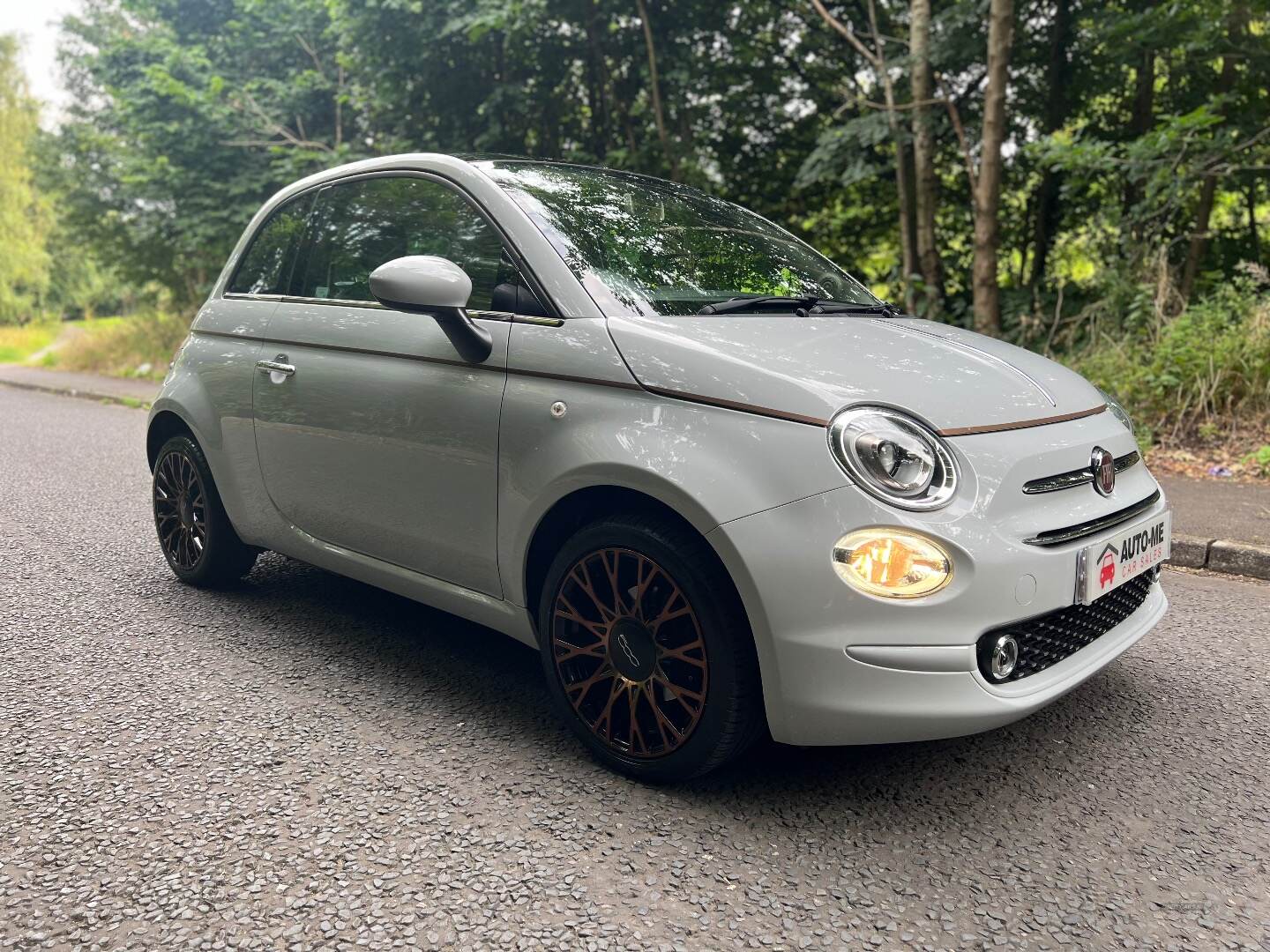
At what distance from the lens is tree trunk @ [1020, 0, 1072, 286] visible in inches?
372

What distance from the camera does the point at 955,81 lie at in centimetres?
996

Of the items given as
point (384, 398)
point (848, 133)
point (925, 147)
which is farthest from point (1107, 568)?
point (848, 133)

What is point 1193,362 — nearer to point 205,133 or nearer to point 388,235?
point 388,235

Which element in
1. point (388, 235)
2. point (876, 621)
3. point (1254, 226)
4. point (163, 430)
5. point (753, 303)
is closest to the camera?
point (876, 621)

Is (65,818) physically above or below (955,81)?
below

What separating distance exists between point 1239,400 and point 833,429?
19.5 feet

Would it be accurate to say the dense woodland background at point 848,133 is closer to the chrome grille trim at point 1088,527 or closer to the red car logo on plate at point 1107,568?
the chrome grille trim at point 1088,527

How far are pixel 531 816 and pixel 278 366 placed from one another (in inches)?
75.5

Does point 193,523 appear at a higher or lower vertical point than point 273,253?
lower

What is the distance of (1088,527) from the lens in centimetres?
236

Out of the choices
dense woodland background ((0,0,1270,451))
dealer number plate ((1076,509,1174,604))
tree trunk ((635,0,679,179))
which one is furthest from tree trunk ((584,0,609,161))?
dealer number plate ((1076,509,1174,604))

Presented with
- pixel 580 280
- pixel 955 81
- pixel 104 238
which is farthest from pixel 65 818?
pixel 104 238

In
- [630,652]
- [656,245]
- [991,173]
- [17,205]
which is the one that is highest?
[17,205]

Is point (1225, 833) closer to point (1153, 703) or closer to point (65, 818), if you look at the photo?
point (1153, 703)
